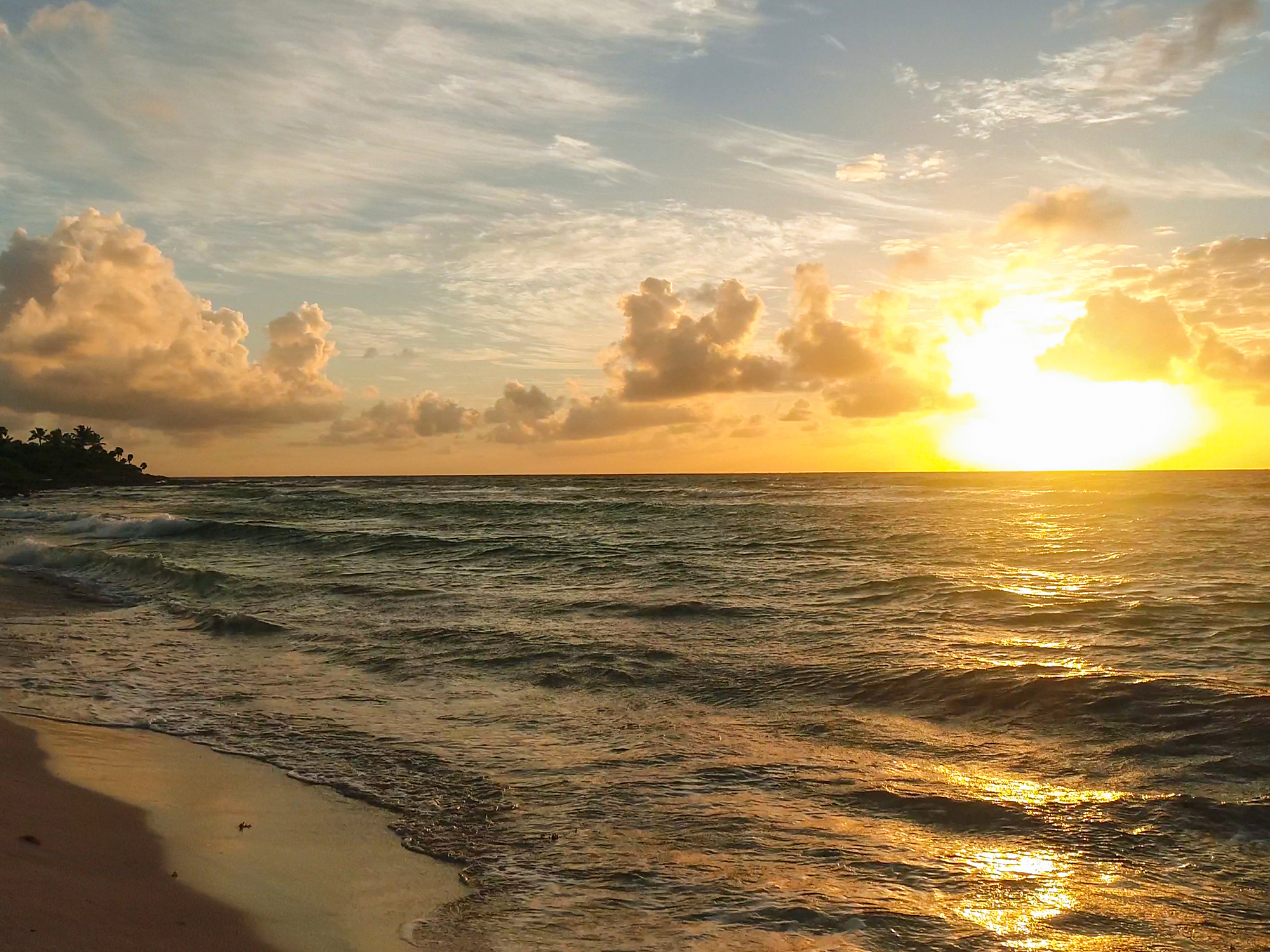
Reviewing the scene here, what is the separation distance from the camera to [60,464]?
4304 inches

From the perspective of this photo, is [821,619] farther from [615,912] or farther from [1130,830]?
[615,912]

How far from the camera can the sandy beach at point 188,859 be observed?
5.06 metres

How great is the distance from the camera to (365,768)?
29.4 ft

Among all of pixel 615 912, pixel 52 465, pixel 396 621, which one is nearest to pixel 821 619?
pixel 396 621

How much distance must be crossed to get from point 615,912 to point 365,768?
12.9ft

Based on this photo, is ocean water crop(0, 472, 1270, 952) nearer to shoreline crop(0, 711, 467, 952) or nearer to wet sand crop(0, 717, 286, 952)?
shoreline crop(0, 711, 467, 952)

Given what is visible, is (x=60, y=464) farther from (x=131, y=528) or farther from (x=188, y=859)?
(x=188, y=859)

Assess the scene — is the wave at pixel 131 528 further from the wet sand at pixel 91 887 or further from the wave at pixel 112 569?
the wet sand at pixel 91 887

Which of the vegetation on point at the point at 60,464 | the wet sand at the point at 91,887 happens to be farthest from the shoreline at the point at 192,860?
the vegetation on point at the point at 60,464

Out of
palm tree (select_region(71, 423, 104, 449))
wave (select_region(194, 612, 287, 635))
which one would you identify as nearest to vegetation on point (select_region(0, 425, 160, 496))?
palm tree (select_region(71, 423, 104, 449))

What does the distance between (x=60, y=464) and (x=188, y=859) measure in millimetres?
121937

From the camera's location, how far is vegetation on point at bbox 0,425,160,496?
3656 inches

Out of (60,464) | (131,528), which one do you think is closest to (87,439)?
(60,464)

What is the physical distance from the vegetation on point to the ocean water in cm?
8040
